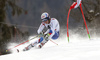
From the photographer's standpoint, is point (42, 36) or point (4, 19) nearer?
point (42, 36)

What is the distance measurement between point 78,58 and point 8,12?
9.34 meters

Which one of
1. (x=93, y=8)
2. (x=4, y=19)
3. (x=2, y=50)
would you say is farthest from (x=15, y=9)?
(x=93, y=8)

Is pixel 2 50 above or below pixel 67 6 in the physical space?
below

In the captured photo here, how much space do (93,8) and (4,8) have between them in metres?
8.44

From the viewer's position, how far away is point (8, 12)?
404 inches

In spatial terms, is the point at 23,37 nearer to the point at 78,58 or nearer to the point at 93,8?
the point at 93,8

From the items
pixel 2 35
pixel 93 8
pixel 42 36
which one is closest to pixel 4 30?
pixel 2 35

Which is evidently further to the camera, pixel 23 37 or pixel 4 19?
pixel 23 37

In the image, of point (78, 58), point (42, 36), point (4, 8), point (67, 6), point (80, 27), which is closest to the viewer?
point (78, 58)

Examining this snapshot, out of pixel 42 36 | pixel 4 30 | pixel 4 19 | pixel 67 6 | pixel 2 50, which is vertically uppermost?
pixel 67 6

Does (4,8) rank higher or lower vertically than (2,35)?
higher

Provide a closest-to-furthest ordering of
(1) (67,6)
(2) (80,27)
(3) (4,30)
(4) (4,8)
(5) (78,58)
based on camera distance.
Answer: (5) (78,58) < (3) (4,30) < (4) (4,8) < (2) (80,27) < (1) (67,6)

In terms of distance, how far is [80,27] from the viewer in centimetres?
1453

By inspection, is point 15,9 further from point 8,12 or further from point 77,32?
point 77,32
